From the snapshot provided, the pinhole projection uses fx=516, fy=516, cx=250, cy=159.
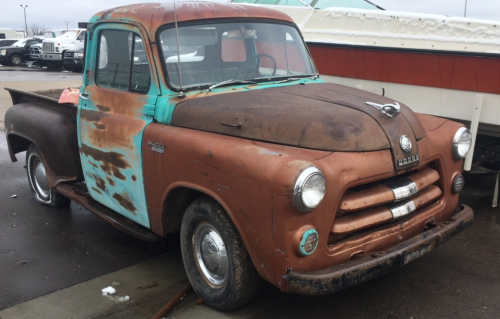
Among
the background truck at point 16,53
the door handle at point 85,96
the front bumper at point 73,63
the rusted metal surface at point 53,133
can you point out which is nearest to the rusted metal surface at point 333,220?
the door handle at point 85,96

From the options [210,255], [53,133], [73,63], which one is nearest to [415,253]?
[210,255]

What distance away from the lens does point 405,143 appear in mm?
3301

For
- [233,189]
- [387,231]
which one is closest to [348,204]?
[387,231]

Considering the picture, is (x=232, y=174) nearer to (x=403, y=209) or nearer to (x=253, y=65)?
(x=403, y=209)

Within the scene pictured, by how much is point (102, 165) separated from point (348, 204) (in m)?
2.22

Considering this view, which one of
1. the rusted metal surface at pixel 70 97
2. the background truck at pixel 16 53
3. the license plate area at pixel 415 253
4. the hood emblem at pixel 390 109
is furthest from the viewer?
the background truck at pixel 16 53

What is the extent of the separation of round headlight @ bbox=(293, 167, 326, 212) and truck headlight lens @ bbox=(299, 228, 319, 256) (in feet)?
0.45

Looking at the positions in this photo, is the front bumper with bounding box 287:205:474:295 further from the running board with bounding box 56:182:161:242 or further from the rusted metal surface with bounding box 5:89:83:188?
the rusted metal surface with bounding box 5:89:83:188

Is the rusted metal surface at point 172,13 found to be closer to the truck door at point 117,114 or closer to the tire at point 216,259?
the truck door at point 117,114

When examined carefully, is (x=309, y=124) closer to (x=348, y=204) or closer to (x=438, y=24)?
(x=348, y=204)

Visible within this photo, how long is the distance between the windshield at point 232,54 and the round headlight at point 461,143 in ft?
4.49

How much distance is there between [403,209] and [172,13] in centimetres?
223

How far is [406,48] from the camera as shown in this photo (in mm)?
5531

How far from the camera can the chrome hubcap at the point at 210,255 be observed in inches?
131
